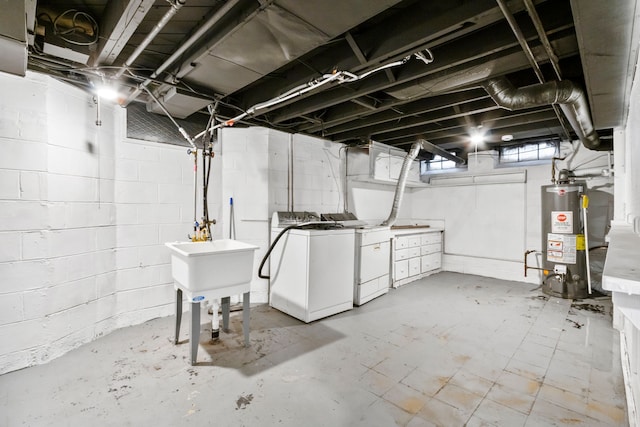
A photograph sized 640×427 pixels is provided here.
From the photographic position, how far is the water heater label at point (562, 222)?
406 cm

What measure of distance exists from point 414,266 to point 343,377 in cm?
319

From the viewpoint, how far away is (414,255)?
197 inches

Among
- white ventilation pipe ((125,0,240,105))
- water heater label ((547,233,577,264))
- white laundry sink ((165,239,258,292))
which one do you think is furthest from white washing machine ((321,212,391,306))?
white ventilation pipe ((125,0,240,105))

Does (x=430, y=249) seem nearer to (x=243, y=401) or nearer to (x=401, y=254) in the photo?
(x=401, y=254)

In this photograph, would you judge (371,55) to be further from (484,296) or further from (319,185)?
(484,296)

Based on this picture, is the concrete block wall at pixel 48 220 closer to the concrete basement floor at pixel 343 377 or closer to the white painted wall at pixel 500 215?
the concrete basement floor at pixel 343 377

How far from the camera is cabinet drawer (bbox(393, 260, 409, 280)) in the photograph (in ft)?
14.9

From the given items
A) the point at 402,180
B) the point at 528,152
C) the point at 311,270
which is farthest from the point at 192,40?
the point at 528,152

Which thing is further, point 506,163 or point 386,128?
point 506,163

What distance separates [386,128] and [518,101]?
1.79 meters

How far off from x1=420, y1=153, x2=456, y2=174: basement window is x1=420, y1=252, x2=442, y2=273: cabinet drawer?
182cm

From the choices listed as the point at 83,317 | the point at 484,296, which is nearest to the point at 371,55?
the point at 83,317

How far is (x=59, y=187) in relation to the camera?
96.0 inches

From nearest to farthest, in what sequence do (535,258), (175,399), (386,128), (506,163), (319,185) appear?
(175,399), (386,128), (319,185), (535,258), (506,163)
